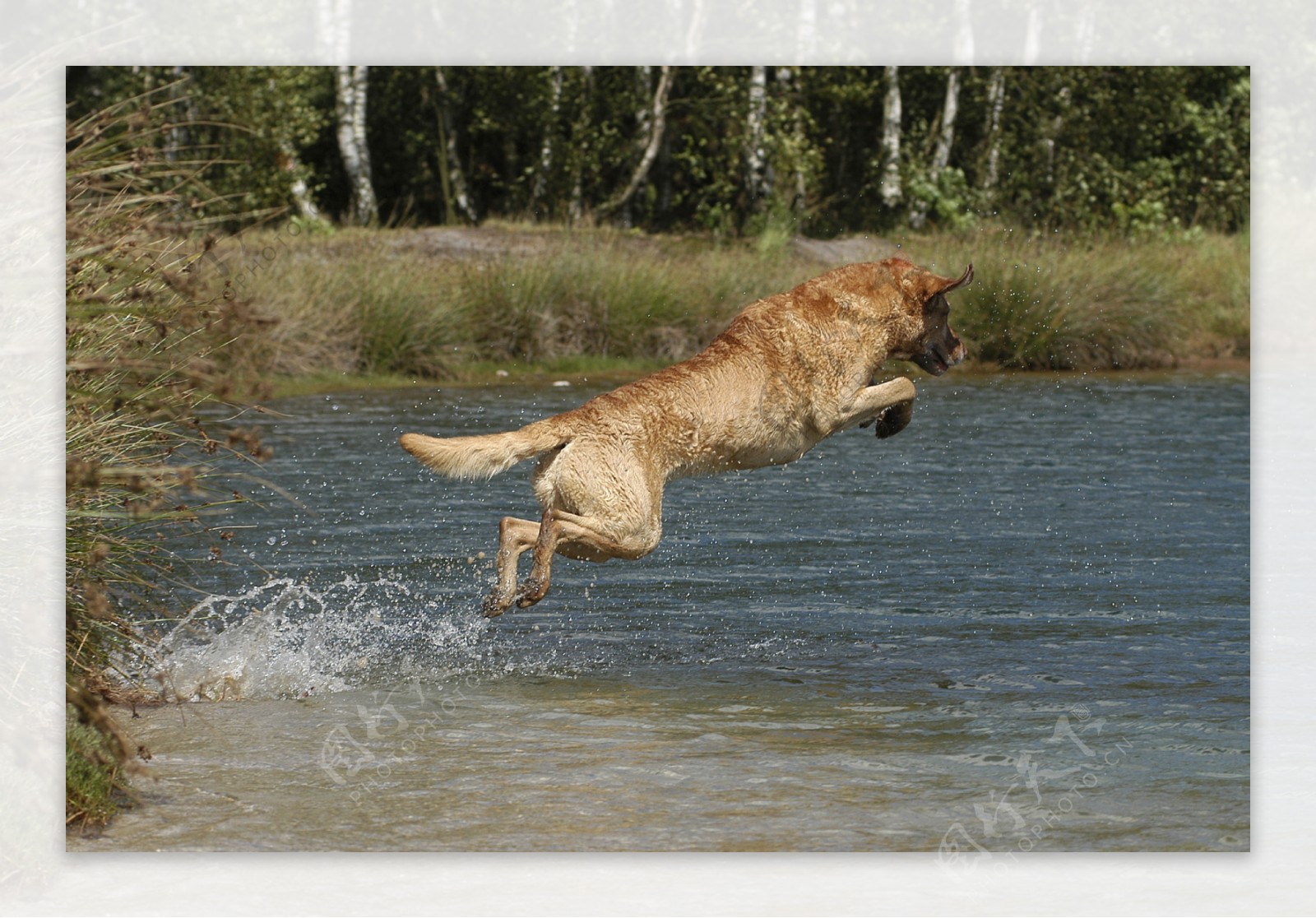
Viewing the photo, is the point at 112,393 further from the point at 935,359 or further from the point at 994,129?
the point at 994,129

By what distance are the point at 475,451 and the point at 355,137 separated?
18579mm

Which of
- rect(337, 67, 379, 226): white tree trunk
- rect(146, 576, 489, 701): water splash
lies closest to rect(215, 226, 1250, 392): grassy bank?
rect(337, 67, 379, 226): white tree trunk

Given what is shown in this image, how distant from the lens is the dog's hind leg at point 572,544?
268 inches

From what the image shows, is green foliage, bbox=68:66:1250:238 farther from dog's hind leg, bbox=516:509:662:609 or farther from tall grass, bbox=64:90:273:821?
dog's hind leg, bbox=516:509:662:609

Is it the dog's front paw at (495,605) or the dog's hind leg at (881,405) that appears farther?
the dog's hind leg at (881,405)

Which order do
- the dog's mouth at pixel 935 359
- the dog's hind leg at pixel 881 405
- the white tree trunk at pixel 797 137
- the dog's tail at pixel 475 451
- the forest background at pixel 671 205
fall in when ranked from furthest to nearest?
the white tree trunk at pixel 797 137
the forest background at pixel 671 205
the dog's mouth at pixel 935 359
the dog's hind leg at pixel 881 405
the dog's tail at pixel 475 451

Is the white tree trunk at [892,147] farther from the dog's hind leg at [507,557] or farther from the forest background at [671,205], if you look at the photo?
the dog's hind leg at [507,557]

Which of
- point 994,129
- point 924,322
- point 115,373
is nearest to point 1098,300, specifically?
point 994,129

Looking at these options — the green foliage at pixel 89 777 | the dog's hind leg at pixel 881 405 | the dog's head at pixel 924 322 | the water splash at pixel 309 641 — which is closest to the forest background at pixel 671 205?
the water splash at pixel 309 641

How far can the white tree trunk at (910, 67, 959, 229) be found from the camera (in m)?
23.8

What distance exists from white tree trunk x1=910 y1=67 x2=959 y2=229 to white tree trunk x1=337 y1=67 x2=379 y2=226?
25.0 ft

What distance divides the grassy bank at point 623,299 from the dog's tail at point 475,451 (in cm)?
936

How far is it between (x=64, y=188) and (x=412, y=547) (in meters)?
4.81

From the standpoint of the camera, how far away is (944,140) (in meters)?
24.4
